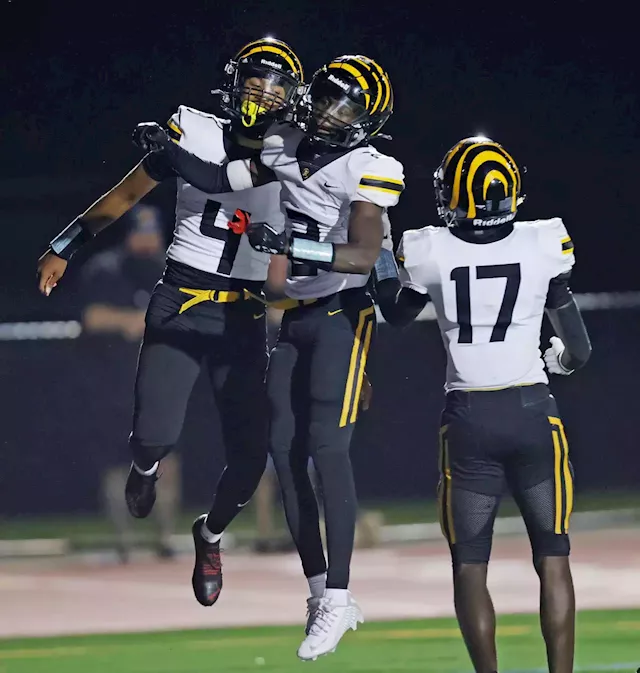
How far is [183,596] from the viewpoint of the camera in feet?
16.8

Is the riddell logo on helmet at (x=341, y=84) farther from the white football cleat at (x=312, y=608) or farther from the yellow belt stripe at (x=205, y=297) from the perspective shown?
the white football cleat at (x=312, y=608)

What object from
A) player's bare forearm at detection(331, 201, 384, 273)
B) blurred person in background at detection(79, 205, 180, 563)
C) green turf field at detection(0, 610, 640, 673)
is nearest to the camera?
player's bare forearm at detection(331, 201, 384, 273)

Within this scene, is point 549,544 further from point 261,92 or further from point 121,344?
point 121,344

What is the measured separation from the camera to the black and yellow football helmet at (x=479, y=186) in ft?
11.4

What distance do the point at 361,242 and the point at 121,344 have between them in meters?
2.33

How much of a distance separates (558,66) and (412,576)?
1978 millimetres

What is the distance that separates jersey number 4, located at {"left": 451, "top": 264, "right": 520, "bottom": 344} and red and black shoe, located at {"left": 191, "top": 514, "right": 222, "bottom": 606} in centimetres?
120

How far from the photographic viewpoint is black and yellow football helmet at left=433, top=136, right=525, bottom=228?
3.48 metres

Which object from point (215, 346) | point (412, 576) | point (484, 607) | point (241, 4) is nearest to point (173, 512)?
point (412, 576)

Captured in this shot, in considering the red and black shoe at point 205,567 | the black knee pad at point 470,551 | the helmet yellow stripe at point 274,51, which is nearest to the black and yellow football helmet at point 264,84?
the helmet yellow stripe at point 274,51

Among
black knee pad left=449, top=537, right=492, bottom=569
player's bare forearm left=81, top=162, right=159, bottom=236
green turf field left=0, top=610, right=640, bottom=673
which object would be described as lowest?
green turf field left=0, top=610, right=640, bottom=673

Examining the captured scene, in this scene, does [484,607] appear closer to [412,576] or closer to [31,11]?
[412,576]

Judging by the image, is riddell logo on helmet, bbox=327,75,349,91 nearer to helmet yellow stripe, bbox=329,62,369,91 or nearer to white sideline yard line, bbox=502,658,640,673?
helmet yellow stripe, bbox=329,62,369,91

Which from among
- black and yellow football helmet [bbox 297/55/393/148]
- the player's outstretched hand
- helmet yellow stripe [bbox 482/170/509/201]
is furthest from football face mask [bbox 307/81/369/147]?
the player's outstretched hand
